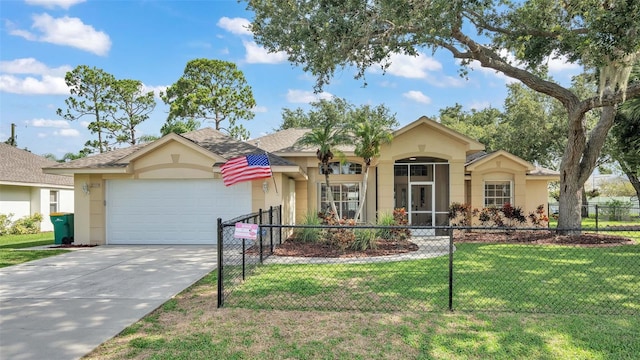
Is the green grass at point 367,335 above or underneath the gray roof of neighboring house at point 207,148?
underneath

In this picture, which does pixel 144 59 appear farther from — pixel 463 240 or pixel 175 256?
pixel 463 240

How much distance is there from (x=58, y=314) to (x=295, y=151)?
11.9 meters

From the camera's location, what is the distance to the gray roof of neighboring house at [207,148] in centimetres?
1316

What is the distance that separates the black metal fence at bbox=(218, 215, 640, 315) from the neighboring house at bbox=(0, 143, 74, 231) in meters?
14.3

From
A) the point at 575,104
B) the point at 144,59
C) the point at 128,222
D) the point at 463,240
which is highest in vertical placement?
the point at 144,59

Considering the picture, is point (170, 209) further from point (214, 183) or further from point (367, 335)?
point (367, 335)

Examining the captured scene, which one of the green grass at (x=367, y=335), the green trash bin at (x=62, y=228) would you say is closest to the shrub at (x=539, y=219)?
the green grass at (x=367, y=335)

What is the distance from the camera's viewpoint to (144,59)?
68.3 ft

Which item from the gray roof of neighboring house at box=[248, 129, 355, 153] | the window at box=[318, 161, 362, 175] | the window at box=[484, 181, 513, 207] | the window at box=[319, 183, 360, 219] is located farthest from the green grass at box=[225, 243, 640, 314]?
the window at box=[484, 181, 513, 207]

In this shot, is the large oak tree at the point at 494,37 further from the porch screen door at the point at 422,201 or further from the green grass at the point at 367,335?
the green grass at the point at 367,335

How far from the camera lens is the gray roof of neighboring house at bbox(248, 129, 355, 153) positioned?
55.4 feet

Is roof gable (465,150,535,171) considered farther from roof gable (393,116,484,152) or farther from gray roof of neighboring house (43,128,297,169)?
gray roof of neighboring house (43,128,297,169)

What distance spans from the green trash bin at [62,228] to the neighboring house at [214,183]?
571 mm

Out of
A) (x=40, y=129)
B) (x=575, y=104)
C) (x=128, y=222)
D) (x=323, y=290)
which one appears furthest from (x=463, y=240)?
(x=40, y=129)
